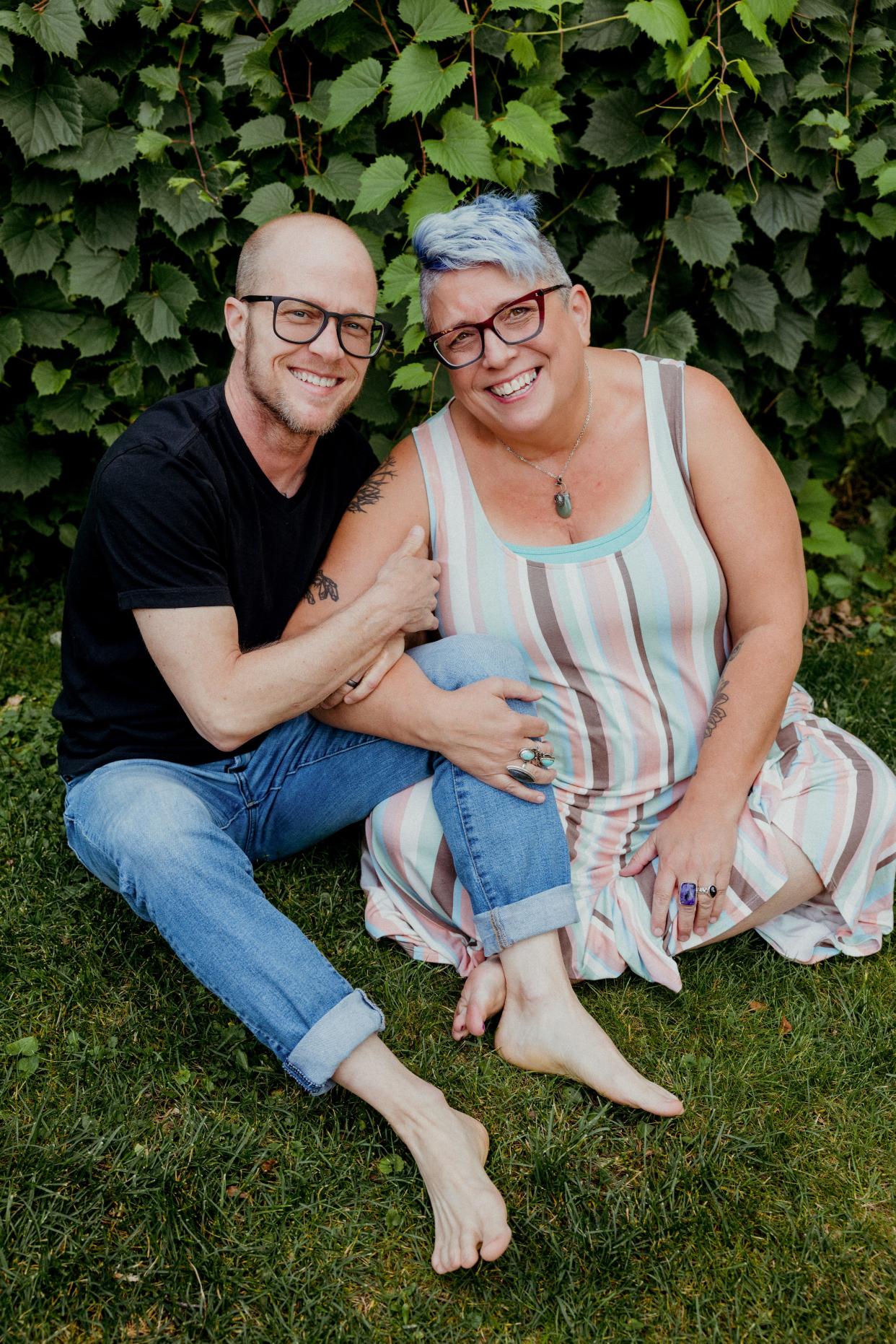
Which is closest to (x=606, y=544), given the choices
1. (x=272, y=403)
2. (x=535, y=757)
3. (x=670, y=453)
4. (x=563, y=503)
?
(x=563, y=503)

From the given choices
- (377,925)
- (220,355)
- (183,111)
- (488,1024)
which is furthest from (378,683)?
(183,111)

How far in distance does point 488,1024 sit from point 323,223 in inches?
67.4

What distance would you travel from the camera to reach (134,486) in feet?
7.28

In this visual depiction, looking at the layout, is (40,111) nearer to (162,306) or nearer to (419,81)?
(162,306)

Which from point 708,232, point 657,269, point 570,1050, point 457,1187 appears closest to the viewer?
point 457,1187

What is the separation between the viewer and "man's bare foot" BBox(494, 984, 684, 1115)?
6.94 ft

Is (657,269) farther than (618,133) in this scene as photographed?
Yes

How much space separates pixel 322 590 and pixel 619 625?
26.1 inches

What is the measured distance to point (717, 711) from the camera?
Answer: 8.10 feet

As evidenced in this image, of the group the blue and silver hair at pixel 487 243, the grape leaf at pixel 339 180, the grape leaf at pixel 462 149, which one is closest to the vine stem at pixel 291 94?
the grape leaf at pixel 339 180

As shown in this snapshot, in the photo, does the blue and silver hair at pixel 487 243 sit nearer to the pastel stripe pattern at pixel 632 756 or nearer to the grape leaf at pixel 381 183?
the pastel stripe pattern at pixel 632 756

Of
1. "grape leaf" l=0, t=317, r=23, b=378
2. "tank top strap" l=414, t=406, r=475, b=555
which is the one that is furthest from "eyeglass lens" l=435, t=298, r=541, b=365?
"grape leaf" l=0, t=317, r=23, b=378

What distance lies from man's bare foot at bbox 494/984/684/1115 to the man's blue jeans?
14cm

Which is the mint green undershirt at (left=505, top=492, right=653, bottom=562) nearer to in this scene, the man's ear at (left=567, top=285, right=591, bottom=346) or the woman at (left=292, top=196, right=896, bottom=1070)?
the woman at (left=292, top=196, right=896, bottom=1070)
